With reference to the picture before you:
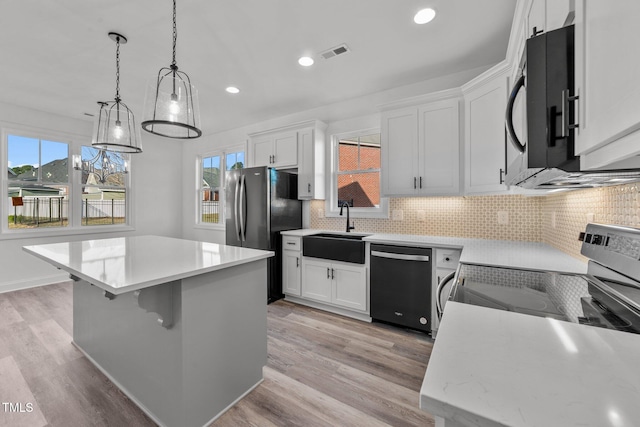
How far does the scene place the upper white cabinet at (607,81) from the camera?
1.48 feet

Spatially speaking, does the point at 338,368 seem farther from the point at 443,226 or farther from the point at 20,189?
the point at 20,189

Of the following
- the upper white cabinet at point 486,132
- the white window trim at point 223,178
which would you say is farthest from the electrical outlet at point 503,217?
the white window trim at point 223,178

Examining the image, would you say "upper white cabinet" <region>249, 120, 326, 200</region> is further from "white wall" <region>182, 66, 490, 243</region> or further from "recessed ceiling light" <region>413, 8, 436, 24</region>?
"recessed ceiling light" <region>413, 8, 436, 24</region>

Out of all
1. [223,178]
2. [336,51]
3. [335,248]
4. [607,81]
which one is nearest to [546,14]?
[607,81]

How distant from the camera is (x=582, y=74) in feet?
2.06

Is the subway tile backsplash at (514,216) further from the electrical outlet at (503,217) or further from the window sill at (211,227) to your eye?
the window sill at (211,227)

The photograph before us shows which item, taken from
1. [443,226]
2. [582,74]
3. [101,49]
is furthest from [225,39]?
[443,226]

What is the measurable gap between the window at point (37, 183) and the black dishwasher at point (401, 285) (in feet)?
16.9

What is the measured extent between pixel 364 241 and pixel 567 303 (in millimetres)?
1963

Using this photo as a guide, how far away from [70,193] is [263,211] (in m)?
3.61

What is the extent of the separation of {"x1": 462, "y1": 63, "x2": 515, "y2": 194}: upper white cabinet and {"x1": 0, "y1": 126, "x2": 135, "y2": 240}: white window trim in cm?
564

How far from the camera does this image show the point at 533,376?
497mm

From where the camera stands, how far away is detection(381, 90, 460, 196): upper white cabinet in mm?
2688

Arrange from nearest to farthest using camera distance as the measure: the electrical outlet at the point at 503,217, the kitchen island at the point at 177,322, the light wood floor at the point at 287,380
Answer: the kitchen island at the point at 177,322 < the light wood floor at the point at 287,380 < the electrical outlet at the point at 503,217
